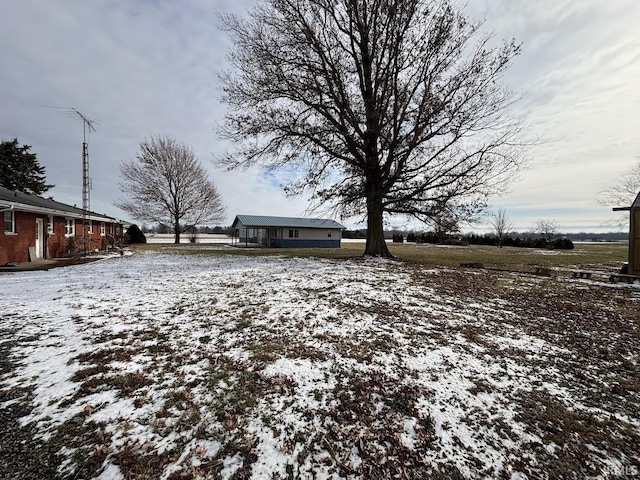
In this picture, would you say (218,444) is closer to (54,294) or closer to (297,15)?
(54,294)

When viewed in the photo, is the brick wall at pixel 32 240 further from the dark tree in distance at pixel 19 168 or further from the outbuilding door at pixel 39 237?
the dark tree in distance at pixel 19 168

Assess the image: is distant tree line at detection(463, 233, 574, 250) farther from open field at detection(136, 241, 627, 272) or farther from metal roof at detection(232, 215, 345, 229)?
metal roof at detection(232, 215, 345, 229)

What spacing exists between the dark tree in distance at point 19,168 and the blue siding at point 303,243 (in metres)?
30.2

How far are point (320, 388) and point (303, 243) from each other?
3003 cm

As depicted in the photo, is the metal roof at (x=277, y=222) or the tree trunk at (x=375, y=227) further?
the metal roof at (x=277, y=222)

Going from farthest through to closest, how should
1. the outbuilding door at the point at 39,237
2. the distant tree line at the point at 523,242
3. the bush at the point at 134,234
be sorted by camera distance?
the distant tree line at the point at 523,242 < the bush at the point at 134,234 < the outbuilding door at the point at 39,237

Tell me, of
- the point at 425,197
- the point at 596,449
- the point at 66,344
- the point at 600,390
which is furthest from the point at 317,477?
the point at 425,197

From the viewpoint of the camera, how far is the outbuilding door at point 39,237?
1391cm

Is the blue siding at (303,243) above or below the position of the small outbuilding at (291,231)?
below

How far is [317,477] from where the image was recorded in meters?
2.23

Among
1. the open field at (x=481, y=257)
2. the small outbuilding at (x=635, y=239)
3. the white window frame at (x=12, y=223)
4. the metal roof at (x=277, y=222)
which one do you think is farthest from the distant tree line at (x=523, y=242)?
the white window frame at (x=12, y=223)

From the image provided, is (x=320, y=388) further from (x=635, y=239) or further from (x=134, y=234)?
(x=134, y=234)

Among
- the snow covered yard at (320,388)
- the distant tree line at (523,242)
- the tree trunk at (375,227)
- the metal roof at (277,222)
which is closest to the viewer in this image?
the snow covered yard at (320,388)

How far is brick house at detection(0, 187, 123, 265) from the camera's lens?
11.4m
